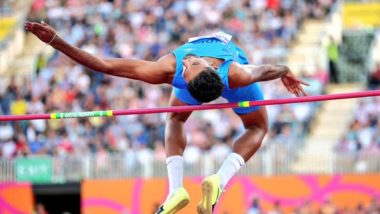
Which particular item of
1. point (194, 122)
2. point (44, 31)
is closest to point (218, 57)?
point (44, 31)

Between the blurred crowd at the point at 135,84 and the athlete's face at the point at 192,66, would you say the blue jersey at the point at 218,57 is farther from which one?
the blurred crowd at the point at 135,84

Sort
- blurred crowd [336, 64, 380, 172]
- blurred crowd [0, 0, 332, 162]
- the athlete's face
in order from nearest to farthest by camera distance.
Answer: the athlete's face < blurred crowd [336, 64, 380, 172] < blurred crowd [0, 0, 332, 162]

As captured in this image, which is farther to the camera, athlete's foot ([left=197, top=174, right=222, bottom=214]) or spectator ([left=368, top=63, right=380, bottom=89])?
spectator ([left=368, top=63, right=380, bottom=89])

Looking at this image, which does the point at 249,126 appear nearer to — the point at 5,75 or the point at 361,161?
the point at 361,161

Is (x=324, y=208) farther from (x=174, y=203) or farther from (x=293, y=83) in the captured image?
(x=174, y=203)

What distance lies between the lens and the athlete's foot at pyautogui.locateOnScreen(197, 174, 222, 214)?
10.5m

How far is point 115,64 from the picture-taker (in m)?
10.4

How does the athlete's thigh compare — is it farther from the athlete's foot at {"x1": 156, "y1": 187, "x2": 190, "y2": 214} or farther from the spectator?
the spectator

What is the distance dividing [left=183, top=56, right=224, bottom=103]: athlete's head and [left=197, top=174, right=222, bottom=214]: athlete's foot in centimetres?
85

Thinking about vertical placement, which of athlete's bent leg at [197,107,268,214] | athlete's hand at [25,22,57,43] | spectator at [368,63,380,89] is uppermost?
spectator at [368,63,380,89]

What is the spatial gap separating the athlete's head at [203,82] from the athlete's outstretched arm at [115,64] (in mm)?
308

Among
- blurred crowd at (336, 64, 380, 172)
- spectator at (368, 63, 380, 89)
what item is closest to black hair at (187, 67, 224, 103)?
blurred crowd at (336, 64, 380, 172)

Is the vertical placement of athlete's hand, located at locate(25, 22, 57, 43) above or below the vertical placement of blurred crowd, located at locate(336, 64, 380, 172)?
below

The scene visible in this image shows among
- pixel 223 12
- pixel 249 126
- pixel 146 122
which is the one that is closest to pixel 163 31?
pixel 223 12
